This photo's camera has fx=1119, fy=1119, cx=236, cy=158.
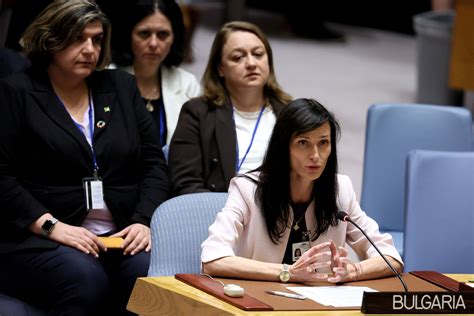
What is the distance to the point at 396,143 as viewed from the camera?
4.78 metres

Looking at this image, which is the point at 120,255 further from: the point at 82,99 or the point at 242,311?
the point at 242,311

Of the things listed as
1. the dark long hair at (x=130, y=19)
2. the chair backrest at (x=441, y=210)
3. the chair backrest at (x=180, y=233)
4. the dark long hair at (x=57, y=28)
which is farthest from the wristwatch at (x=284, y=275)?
the dark long hair at (x=130, y=19)

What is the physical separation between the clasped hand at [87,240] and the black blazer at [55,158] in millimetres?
44

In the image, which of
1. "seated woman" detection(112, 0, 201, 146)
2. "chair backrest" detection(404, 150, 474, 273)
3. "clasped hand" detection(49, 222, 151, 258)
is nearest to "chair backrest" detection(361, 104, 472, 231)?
"chair backrest" detection(404, 150, 474, 273)

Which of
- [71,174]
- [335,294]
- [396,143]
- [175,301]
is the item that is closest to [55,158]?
[71,174]

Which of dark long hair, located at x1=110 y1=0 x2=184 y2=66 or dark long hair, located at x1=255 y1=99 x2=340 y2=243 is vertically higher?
dark long hair, located at x1=110 y1=0 x2=184 y2=66

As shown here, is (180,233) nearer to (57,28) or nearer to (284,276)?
(284,276)

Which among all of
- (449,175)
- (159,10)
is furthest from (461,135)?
(159,10)

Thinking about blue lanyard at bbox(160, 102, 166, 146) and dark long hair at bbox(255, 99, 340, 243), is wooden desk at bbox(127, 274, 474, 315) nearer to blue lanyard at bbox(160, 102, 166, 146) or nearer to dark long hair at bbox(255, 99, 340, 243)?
dark long hair at bbox(255, 99, 340, 243)

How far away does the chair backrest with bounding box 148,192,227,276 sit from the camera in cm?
358

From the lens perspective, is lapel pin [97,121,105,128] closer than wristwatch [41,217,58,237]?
No

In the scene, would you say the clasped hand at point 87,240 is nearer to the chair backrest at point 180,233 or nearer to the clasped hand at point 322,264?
the chair backrest at point 180,233

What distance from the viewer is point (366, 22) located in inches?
525

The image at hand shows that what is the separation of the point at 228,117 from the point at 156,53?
1.73 feet
